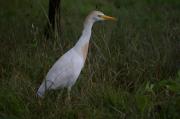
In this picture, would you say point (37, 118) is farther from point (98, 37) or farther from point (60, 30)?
point (60, 30)

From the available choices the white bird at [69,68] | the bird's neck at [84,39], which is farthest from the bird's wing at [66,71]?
the bird's neck at [84,39]

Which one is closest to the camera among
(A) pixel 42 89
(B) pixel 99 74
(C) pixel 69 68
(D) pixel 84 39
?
(A) pixel 42 89

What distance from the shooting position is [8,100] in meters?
6.19

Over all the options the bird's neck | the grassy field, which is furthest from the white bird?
the grassy field

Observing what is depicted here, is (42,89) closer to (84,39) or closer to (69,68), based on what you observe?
(69,68)

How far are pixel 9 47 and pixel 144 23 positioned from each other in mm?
4029

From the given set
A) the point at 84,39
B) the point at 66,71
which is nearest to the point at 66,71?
the point at 66,71

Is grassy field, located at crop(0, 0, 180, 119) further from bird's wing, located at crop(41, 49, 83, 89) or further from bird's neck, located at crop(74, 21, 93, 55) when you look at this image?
bird's neck, located at crop(74, 21, 93, 55)

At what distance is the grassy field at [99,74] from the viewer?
6.01 meters

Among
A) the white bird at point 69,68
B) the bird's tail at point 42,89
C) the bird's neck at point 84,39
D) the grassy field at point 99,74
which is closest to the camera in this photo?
the grassy field at point 99,74

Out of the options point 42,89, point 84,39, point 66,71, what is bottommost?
point 42,89

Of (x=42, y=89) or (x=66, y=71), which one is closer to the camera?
(x=42, y=89)

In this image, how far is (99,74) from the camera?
7055 millimetres

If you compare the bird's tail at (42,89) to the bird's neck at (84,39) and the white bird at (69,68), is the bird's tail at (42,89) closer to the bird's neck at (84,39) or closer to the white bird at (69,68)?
the white bird at (69,68)
